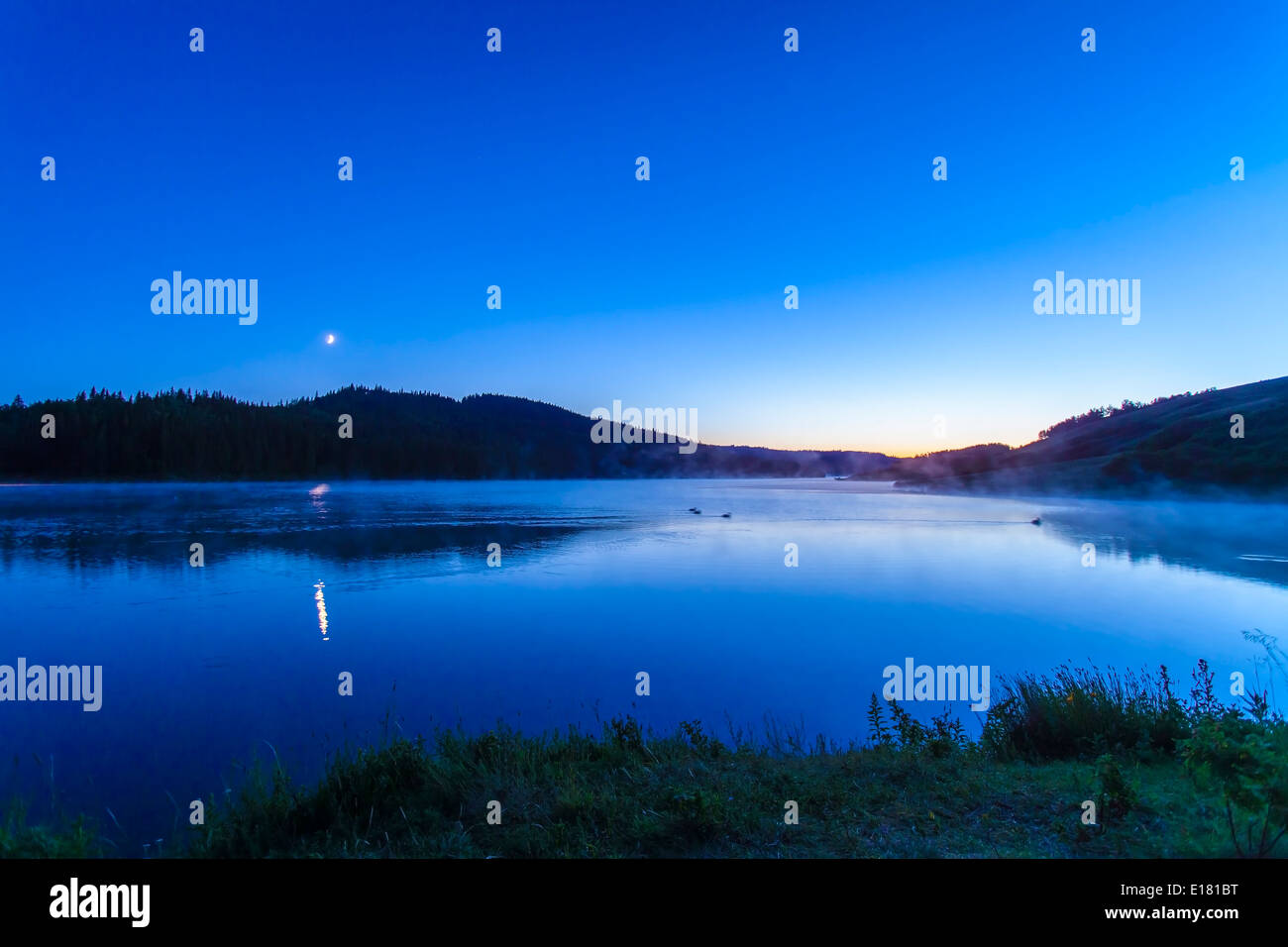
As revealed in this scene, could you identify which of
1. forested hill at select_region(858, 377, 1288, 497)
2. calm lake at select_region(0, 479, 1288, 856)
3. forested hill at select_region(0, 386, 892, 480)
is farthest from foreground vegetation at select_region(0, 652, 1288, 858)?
forested hill at select_region(0, 386, 892, 480)

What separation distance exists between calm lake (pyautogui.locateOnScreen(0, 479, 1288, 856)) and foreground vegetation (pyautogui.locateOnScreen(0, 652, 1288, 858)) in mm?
1663

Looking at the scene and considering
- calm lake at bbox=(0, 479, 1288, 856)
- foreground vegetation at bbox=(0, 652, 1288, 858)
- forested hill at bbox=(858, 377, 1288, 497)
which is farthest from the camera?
forested hill at bbox=(858, 377, 1288, 497)

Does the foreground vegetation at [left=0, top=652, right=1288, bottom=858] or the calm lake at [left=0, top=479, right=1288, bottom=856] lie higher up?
the foreground vegetation at [left=0, top=652, right=1288, bottom=858]

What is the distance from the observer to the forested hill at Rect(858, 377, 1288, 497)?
55688 mm

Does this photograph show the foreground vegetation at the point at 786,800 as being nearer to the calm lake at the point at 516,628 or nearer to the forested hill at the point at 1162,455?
the calm lake at the point at 516,628

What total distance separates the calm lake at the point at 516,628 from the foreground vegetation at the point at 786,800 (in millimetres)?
1663

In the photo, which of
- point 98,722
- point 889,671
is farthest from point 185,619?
point 889,671

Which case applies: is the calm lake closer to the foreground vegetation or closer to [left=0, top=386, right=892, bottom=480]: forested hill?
the foreground vegetation

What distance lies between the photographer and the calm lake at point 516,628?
920cm

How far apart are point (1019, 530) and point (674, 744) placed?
3644 centimetres

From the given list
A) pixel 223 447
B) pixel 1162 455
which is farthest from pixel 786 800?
pixel 223 447

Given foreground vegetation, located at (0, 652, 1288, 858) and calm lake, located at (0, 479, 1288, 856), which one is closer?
foreground vegetation, located at (0, 652, 1288, 858)

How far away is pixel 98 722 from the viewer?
9.38m
